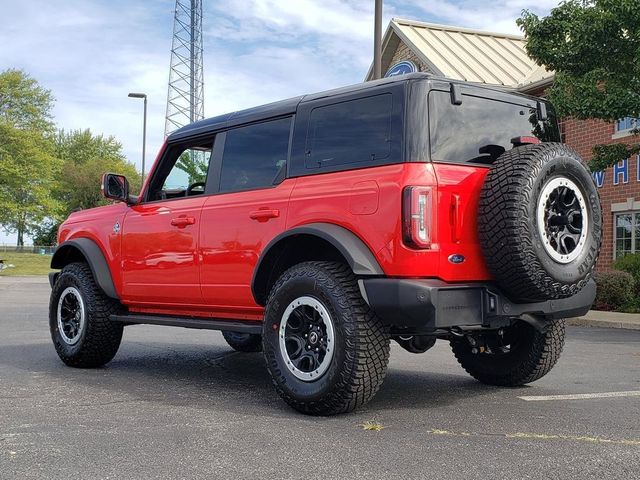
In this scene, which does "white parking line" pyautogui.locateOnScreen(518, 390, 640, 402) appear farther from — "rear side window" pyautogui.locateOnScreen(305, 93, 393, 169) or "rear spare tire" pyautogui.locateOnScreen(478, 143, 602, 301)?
"rear side window" pyautogui.locateOnScreen(305, 93, 393, 169)

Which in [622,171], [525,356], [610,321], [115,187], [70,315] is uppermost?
[622,171]

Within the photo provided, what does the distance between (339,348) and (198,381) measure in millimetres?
2086

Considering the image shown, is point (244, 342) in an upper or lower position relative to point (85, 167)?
lower

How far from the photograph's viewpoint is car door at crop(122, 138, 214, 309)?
20.2 feet

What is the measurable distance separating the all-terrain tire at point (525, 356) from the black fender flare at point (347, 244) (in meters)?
1.26

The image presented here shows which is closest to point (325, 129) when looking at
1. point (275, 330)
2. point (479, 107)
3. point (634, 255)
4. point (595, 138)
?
point (479, 107)

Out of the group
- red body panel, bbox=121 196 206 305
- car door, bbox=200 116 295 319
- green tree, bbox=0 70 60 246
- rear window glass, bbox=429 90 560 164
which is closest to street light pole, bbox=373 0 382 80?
red body panel, bbox=121 196 206 305

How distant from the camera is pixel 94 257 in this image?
7059 millimetres

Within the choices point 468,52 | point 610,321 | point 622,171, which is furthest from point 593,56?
point 468,52

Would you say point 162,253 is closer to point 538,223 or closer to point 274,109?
point 274,109

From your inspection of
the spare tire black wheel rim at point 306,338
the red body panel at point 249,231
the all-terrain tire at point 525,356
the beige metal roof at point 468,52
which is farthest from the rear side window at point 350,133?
the beige metal roof at point 468,52

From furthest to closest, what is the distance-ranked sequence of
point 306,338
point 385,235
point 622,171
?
1. point 622,171
2. point 306,338
3. point 385,235

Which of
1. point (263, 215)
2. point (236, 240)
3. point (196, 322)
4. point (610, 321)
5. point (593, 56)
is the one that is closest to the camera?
point (263, 215)

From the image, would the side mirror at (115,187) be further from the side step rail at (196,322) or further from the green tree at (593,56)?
the green tree at (593,56)
